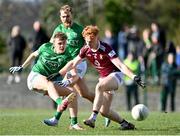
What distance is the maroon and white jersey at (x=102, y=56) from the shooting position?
1587cm

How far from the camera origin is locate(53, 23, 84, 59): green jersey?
17297 mm

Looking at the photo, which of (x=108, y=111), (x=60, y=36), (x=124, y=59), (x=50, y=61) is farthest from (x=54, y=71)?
(x=124, y=59)

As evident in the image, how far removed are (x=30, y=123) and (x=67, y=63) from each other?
1.91 m

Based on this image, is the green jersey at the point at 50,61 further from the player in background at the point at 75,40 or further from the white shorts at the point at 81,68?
the white shorts at the point at 81,68

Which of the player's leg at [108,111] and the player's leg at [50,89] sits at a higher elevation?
the player's leg at [50,89]

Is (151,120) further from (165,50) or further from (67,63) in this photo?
(165,50)

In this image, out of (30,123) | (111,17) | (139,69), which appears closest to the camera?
(30,123)

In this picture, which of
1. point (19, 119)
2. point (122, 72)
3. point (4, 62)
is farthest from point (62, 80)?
point (4, 62)

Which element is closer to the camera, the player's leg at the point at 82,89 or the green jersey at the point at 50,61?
the green jersey at the point at 50,61

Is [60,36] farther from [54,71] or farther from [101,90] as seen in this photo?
[101,90]

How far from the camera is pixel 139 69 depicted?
2836 centimetres

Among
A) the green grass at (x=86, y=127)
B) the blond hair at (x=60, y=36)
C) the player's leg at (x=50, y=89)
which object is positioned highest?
the blond hair at (x=60, y=36)

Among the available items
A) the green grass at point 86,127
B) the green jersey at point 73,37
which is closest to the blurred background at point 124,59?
the green grass at point 86,127

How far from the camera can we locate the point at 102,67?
52.9ft
